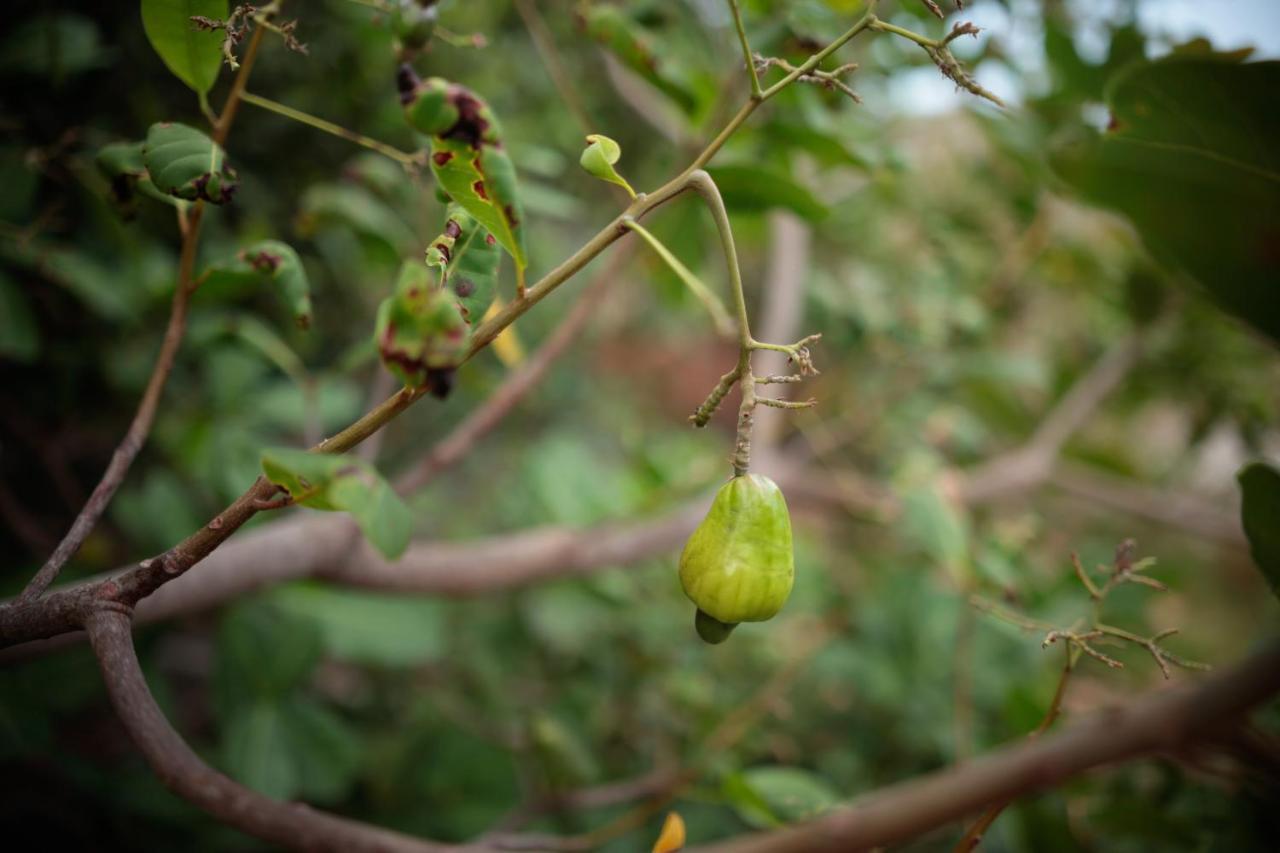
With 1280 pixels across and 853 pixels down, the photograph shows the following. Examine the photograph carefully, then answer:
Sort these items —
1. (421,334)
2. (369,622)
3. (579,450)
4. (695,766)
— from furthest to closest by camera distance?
(579,450), (369,622), (695,766), (421,334)

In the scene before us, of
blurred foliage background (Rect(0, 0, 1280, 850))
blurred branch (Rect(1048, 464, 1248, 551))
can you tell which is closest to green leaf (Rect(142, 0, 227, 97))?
blurred foliage background (Rect(0, 0, 1280, 850))

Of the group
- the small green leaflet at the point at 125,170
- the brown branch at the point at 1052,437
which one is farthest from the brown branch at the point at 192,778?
the brown branch at the point at 1052,437

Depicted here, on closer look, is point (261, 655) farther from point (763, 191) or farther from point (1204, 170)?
point (1204, 170)

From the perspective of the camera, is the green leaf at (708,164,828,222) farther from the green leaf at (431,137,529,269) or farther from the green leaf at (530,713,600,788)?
the green leaf at (530,713,600,788)

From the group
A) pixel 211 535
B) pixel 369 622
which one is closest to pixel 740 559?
pixel 211 535

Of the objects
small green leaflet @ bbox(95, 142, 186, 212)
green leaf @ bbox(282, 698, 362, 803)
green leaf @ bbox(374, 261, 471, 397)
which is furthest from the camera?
green leaf @ bbox(282, 698, 362, 803)

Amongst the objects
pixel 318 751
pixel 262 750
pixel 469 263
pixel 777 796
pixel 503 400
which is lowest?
pixel 318 751
